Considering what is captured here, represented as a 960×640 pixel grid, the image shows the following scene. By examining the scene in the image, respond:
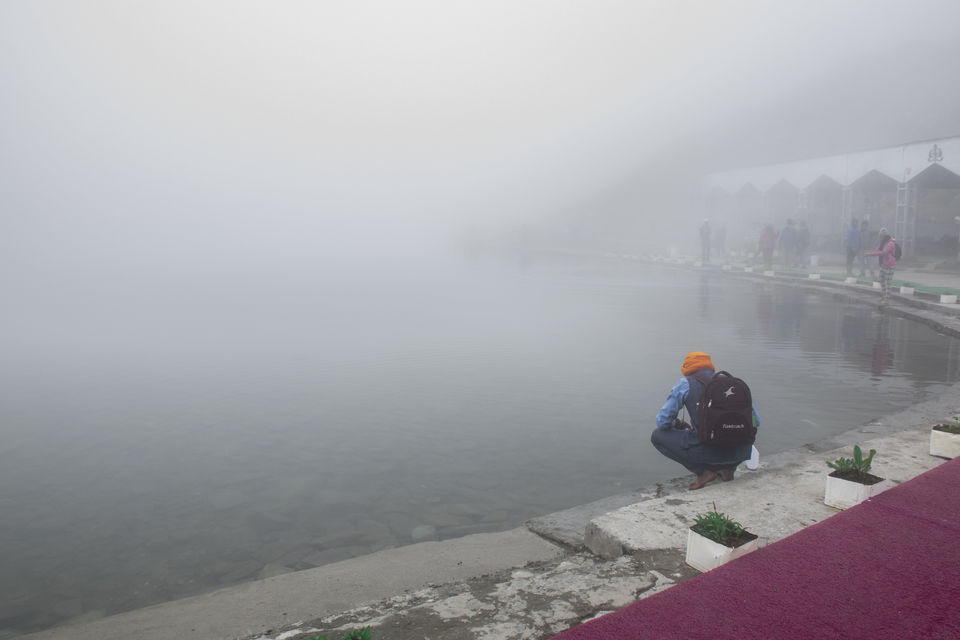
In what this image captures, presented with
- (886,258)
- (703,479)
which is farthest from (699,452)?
(886,258)

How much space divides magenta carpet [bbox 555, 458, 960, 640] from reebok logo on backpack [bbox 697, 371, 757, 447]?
1.02 m

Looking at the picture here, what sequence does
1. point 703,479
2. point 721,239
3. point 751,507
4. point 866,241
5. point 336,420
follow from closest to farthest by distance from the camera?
point 751,507 → point 703,479 → point 336,420 → point 866,241 → point 721,239

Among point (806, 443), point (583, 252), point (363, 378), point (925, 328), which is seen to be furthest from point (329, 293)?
point (583, 252)

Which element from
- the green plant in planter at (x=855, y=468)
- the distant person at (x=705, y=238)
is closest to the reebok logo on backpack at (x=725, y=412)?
the green plant in planter at (x=855, y=468)

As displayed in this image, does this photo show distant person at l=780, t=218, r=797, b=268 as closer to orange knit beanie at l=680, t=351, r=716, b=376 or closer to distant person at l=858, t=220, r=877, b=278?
distant person at l=858, t=220, r=877, b=278

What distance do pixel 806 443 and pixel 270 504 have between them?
→ 192 inches

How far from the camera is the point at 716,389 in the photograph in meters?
4.89

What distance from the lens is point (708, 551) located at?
3.76m

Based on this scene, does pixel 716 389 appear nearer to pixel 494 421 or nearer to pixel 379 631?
pixel 379 631

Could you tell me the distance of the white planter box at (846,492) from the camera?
4.49 m

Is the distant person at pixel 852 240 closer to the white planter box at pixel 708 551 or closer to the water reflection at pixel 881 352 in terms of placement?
the water reflection at pixel 881 352

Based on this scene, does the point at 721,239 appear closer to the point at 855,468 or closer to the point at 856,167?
the point at 856,167

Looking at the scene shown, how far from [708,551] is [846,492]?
142 centimetres

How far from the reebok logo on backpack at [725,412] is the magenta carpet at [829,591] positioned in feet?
3.36
